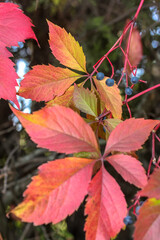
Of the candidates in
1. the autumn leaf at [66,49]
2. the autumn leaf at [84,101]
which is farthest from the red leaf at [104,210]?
the autumn leaf at [66,49]

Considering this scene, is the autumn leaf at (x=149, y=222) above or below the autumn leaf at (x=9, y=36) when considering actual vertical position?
below

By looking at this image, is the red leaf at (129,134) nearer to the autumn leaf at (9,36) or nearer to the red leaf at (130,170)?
the red leaf at (130,170)

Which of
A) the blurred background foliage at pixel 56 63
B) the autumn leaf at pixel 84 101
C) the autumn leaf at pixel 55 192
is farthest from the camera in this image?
the blurred background foliage at pixel 56 63

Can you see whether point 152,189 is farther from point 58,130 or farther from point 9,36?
point 9,36

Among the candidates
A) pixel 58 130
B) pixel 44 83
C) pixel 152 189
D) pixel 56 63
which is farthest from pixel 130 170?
pixel 56 63

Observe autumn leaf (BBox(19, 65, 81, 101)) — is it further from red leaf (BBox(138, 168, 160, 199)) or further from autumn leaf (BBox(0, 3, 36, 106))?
red leaf (BBox(138, 168, 160, 199))

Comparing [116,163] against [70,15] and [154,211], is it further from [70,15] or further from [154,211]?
[70,15]

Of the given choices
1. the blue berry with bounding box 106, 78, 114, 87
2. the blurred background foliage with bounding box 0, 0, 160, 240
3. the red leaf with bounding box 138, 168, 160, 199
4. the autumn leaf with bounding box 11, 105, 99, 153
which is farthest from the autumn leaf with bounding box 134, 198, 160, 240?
the blurred background foliage with bounding box 0, 0, 160, 240
